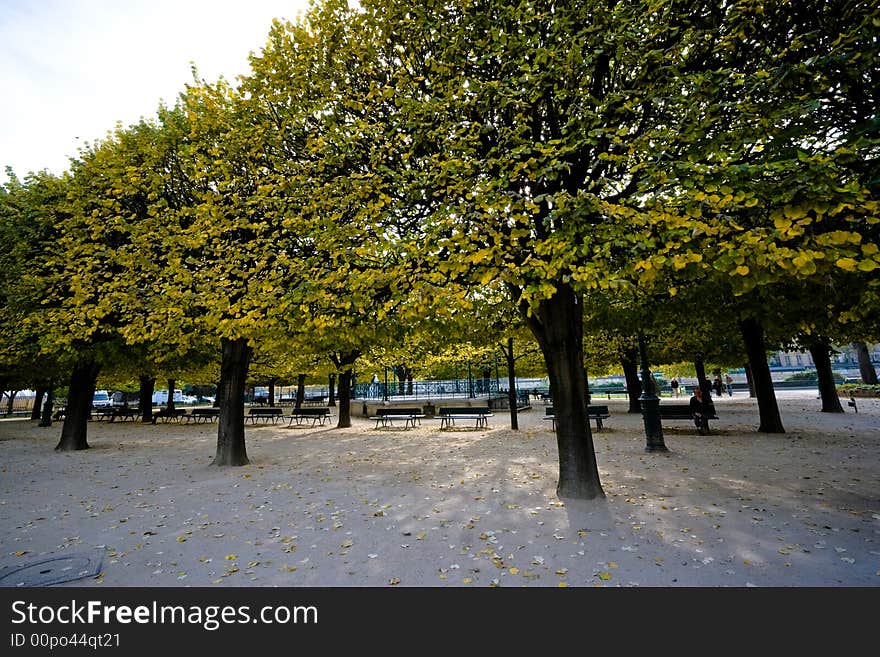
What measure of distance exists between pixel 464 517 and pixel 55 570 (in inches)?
199

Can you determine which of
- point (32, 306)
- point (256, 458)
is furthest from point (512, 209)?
point (32, 306)

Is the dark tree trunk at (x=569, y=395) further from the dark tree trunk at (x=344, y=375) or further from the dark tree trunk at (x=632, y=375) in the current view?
the dark tree trunk at (x=632, y=375)

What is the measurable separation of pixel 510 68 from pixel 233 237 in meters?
7.61

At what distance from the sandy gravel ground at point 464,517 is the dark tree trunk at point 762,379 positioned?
51.6 inches

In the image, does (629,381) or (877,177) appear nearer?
(877,177)

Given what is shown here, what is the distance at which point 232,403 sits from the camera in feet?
35.8

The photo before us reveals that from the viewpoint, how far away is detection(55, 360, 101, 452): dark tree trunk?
15.0 meters

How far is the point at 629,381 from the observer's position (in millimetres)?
24516

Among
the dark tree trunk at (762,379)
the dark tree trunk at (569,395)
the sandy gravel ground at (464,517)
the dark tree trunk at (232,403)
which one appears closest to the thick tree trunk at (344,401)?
the sandy gravel ground at (464,517)

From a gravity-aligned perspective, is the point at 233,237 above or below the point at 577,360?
above

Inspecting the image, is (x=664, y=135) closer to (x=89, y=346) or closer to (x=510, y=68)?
(x=510, y=68)

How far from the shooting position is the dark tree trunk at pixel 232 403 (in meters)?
11.0

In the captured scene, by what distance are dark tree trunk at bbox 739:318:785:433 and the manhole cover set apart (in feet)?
55.9

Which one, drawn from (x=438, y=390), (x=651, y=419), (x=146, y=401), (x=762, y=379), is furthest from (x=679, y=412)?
(x=146, y=401)
